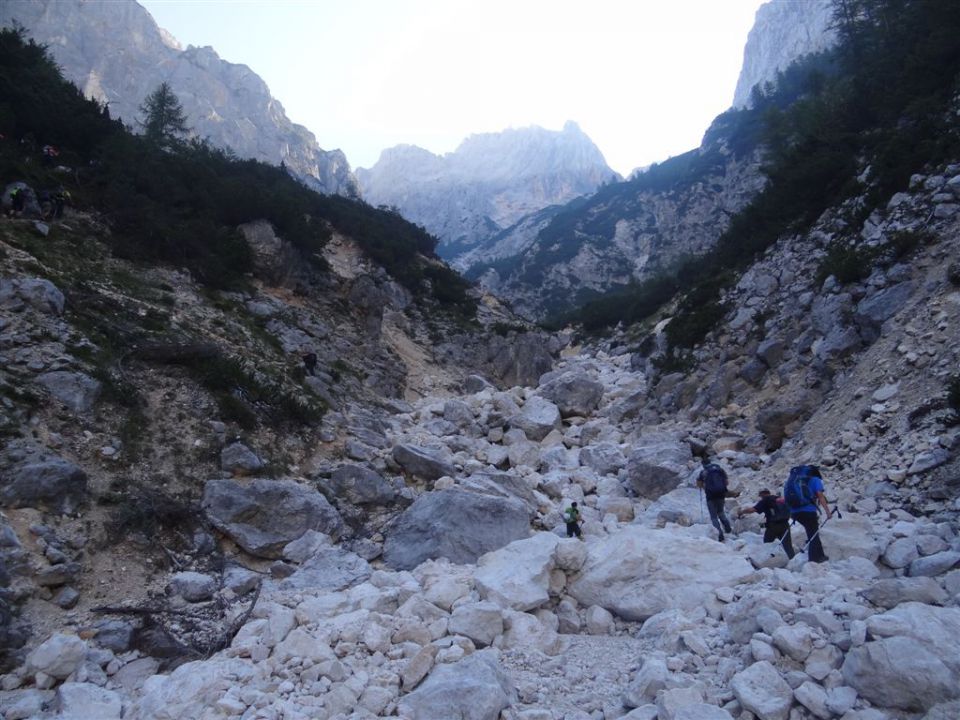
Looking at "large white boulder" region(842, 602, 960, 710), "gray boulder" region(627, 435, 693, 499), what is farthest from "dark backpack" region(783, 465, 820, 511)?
"gray boulder" region(627, 435, 693, 499)

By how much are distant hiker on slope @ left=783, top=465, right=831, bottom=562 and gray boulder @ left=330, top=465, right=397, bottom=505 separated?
272 inches

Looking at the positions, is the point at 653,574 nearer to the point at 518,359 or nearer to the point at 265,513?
the point at 265,513

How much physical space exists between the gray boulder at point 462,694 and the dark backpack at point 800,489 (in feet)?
14.6

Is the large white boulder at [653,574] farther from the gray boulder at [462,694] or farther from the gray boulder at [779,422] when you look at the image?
the gray boulder at [779,422]

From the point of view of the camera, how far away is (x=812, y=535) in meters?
7.14

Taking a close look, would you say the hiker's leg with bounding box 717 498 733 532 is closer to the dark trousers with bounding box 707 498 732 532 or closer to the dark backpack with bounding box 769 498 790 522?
the dark trousers with bounding box 707 498 732 532

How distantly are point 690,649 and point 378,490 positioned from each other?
6985 mm

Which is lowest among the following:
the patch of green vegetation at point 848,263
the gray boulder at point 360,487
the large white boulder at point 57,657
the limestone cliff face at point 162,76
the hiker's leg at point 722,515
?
the large white boulder at point 57,657

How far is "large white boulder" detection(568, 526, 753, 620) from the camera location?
680cm

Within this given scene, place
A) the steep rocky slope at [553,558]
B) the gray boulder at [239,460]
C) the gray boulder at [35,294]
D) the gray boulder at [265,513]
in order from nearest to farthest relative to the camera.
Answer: the steep rocky slope at [553,558] < the gray boulder at [265,513] < the gray boulder at [239,460] < the gray boulder at [35,294]

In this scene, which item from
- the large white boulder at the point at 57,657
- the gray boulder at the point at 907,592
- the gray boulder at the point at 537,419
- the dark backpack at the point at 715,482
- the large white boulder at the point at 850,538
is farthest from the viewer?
the gray boulder at the point at 537,419

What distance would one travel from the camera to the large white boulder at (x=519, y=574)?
681 cm

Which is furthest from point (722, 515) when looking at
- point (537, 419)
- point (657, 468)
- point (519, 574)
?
point (537, 419)

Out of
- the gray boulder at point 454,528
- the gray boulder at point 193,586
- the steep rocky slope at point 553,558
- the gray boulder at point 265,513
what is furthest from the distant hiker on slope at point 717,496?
the gray boulder at point 193,586
